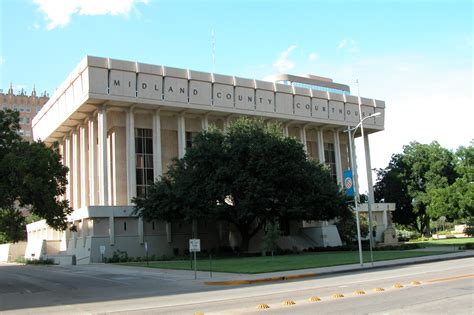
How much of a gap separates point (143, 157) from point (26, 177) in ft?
135

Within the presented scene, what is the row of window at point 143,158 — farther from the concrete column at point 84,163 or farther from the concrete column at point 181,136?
the concrete column at point 84,163

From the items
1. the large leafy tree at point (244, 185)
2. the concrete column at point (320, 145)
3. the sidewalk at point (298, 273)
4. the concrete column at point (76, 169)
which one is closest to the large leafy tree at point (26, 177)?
the sidewalk at point (298, 273)

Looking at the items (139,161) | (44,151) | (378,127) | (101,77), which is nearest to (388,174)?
(378,127)

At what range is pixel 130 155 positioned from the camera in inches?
2458

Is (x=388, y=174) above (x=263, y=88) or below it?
below

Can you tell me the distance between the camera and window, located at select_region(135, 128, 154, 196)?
63844mm

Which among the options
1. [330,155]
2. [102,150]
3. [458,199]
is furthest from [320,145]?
[102,150]

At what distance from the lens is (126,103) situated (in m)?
61.6

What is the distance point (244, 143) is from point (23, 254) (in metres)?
50.7

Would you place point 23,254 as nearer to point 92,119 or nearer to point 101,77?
point 92,119

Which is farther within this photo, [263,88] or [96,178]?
[263,88]

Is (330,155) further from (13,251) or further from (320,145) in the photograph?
(13,251)

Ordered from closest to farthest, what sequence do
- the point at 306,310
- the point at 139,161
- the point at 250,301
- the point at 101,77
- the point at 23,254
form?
1. the point at 306,310
2. the point at 250,301
3. the point at 101,77
4. the point at 139,161
5. the point at 23,254

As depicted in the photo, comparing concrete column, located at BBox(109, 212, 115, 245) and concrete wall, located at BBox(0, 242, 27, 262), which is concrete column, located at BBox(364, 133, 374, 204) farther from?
concrete wall, located at BBox(0, 242, 27, 262)
